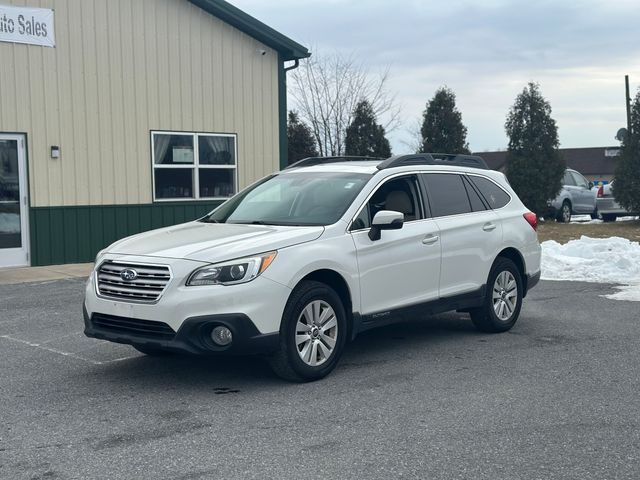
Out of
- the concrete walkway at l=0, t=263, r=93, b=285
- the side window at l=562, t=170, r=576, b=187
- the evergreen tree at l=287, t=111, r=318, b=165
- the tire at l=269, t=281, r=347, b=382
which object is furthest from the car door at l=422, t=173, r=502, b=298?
→ the evergreen tree at l=287, t=111, r=318, b=165

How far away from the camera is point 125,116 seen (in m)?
15.3

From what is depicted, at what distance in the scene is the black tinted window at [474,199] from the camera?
8289 millimetres

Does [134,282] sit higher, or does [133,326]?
[134,282]

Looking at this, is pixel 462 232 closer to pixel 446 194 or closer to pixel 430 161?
pixel 446 194

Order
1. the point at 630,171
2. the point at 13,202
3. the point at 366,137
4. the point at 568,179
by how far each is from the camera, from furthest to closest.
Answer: the point at 366,137, the point at 568,179, the point at 630,171, the point at 13,202

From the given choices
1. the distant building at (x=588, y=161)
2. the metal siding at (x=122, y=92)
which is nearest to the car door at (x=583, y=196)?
the metal siding at (x=122, y=92)

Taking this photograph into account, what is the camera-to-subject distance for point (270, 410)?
5.63 meters

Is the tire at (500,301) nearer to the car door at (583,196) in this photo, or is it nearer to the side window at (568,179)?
the side window at (568,179)

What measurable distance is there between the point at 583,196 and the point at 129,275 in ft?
77.5

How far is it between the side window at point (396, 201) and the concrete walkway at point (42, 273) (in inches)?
284

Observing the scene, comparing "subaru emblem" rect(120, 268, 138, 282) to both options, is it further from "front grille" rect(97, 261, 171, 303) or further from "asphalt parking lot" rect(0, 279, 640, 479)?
"asphalt parking lot" rect(0, 279, 640, 479)

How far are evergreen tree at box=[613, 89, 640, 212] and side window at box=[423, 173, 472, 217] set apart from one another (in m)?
17.9

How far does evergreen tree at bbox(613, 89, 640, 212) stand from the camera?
2439 cm

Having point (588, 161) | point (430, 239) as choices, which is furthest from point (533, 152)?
point (588, 161)
